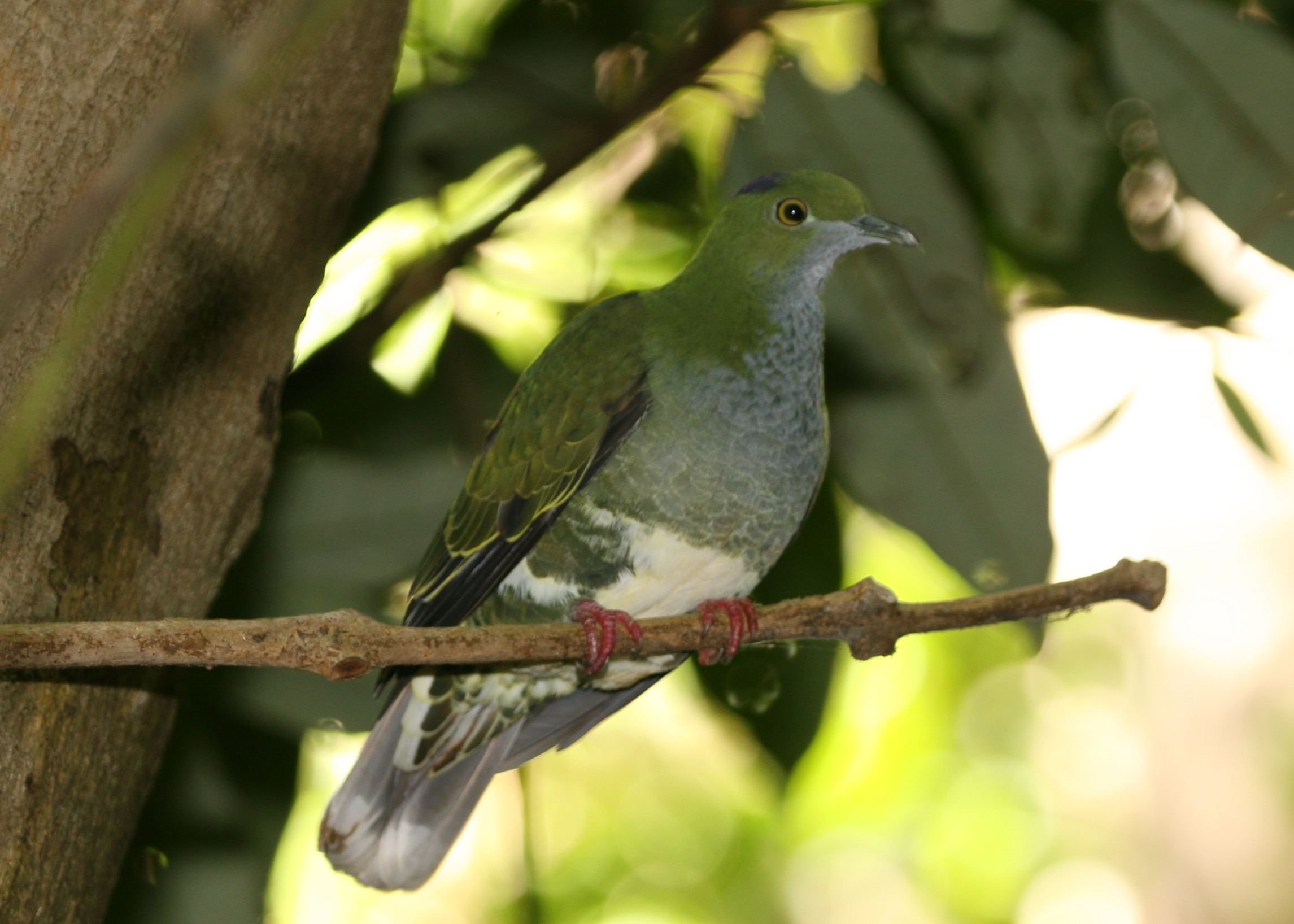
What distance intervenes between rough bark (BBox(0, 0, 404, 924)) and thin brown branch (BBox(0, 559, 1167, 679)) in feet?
0.56

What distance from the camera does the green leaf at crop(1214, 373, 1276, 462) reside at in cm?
145

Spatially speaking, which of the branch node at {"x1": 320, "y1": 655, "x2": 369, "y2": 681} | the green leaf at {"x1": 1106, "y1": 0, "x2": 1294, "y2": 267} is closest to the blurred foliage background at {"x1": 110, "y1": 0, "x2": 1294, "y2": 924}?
the green leaf at {"x1": 1106, "y1": 0, "x2": 1294, "y2": 267}

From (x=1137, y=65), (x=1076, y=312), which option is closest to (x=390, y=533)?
(x=1076, y=312)

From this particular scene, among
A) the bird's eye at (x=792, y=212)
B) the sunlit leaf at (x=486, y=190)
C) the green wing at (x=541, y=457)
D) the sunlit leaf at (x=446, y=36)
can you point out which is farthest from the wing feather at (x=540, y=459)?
the sunlit leaf at (x=446, y=36)

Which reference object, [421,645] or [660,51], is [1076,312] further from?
Answer: [421,645]

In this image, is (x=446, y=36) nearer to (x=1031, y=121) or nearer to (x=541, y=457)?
(x=541, y=457)

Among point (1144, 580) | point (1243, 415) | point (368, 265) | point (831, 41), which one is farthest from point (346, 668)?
point (831, 41)

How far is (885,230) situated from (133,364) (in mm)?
899

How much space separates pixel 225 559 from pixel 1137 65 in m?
1.29

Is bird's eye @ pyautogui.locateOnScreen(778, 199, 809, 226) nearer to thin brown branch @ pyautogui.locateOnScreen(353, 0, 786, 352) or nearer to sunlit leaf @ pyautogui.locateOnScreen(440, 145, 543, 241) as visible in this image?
thin brown branch @ pyautogui.locateOnScreen(353, 0, 786, 352)

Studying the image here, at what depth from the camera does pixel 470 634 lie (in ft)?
3.36

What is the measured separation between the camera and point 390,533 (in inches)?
66.3

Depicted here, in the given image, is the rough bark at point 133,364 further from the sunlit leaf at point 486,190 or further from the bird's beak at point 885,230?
the bird's beak at point 885,230

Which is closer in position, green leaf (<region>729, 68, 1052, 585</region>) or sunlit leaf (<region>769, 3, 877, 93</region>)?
green leaf (<region>729, 68, 1052, 585</region>)
